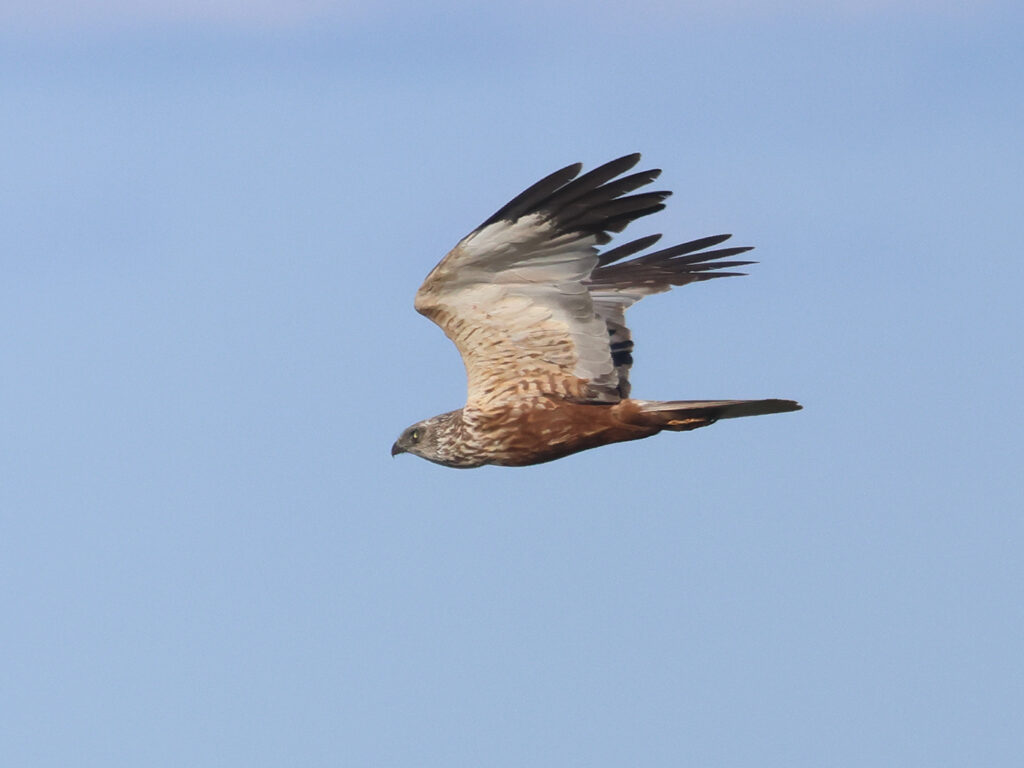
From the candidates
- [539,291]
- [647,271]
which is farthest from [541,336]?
[647,271]

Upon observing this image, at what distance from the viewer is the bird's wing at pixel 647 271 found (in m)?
15.5

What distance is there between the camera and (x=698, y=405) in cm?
1248

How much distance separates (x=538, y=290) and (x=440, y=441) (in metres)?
1.63

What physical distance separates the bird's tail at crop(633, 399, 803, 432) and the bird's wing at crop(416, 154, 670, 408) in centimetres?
40

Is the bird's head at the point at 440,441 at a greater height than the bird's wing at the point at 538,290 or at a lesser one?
lesser

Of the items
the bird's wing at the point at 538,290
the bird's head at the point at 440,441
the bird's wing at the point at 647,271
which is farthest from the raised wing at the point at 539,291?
the bird's wing at the point at 647,271

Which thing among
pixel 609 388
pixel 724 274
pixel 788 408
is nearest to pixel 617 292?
pixel 724 274

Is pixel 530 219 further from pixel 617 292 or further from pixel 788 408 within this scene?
pixel 617 292

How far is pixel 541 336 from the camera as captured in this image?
43.1 ft

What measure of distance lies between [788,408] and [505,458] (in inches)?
92.0

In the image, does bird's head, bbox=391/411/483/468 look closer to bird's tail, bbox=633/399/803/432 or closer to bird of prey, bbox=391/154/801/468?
bird of prey, bbox=391/154/801/468

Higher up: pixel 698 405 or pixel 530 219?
pixel 530 219

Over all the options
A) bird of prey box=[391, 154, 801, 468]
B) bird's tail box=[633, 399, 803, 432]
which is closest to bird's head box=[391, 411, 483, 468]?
bird of prey box=[391, 154, 801, 468]

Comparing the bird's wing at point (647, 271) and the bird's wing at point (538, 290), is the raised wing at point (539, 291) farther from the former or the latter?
the bird's wing at point (647, 271)
